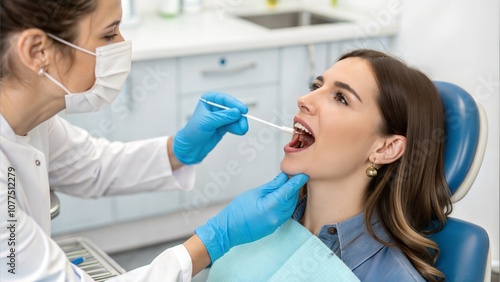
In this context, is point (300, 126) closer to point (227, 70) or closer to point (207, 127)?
point (207, 127)

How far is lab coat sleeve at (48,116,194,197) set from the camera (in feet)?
6.08

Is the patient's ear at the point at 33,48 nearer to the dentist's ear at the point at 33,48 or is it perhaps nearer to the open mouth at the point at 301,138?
the dentist's ear at the point at 33,48

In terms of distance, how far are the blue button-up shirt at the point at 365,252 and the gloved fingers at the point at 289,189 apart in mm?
143

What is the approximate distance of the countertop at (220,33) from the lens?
8.96 feet

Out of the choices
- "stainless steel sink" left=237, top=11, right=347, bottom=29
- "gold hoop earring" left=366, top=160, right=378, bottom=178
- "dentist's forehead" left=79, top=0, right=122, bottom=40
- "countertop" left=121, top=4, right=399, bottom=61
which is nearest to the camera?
"dentist's forehead" left=79, top=0, right=122, bottom=40

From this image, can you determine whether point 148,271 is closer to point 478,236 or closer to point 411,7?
point 478,236

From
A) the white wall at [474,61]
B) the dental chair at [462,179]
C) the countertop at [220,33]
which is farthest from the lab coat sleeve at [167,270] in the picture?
the white wall at [474,61]

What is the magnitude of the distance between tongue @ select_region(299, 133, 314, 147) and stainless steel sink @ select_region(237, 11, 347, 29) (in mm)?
1826

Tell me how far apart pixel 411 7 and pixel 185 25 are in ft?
3.28

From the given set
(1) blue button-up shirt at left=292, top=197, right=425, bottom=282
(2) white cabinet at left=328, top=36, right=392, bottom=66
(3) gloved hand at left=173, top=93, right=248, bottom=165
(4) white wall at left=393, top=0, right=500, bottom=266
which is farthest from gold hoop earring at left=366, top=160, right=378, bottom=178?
(2) white cabinet at left=328, top=36, right=392, bottom=66

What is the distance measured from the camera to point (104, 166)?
1.92 metres

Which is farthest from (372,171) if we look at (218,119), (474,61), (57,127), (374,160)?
(474,61)

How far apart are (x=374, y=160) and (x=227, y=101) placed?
436mm

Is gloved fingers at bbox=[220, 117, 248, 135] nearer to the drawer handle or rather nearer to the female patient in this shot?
the female patient
